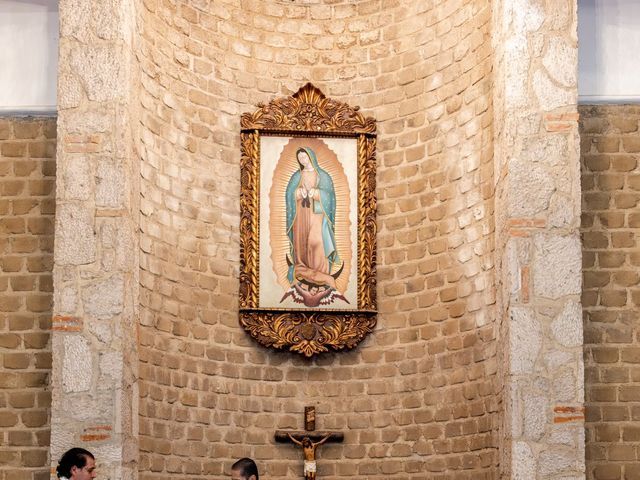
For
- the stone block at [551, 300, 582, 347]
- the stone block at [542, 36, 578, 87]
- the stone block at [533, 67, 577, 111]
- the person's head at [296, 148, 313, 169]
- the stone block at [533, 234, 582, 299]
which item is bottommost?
the stone block at [551, 300, 582, 347]

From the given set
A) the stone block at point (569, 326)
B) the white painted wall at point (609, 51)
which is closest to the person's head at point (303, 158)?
the white painted wall at point (609, 51)

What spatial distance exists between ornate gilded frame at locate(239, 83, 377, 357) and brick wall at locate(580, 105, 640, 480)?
1989 mm

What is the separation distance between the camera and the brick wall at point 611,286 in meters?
11.2

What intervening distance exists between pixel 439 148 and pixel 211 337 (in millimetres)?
2536

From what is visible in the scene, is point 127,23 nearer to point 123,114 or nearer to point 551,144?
point 123,114

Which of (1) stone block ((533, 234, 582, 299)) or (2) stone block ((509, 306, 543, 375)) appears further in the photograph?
(1) stone block ((533, 234, 582, 299))

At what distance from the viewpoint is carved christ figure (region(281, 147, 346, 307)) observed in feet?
41.1

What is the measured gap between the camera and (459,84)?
39.7 feet

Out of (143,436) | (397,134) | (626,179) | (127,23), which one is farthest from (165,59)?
(626,179)

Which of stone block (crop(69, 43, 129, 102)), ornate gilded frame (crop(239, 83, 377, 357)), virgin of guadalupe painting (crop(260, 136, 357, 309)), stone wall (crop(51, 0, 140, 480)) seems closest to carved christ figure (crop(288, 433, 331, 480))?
ornate gilded frame (crop(239, 83, 377, 357))

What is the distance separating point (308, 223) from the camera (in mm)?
12641

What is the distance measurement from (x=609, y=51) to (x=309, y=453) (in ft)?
13.8

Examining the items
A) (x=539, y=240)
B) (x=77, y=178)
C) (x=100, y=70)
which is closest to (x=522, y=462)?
(x=539, y=240)

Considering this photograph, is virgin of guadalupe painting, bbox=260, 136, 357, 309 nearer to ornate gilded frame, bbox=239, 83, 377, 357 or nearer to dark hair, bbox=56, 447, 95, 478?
ornate gilded frame, bbox=239, 83, 377, 357
